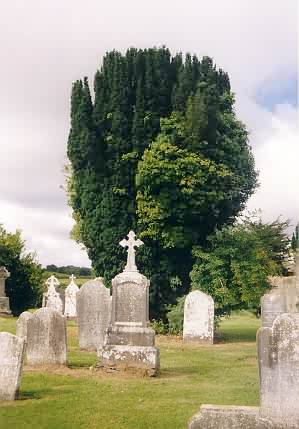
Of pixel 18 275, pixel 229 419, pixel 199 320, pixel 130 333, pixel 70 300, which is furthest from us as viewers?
pixel 18 275

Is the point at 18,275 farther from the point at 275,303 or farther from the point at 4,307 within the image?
the point at 275,303

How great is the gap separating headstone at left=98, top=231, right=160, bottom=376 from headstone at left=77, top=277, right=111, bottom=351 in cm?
315

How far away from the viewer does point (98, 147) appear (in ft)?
71.1

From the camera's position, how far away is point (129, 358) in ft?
38.0

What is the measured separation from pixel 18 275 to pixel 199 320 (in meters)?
14.8

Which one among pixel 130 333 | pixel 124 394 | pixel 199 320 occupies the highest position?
pixel 199 320

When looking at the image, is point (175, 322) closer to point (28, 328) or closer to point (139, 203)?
point (139, 203)

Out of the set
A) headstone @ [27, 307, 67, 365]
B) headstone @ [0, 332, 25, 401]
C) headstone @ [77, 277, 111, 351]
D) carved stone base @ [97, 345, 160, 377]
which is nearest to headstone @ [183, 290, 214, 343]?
headstone @ [77, 277, 111, 351]

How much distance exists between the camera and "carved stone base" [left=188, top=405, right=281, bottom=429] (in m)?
5.86

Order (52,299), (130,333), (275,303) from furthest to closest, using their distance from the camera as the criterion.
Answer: (52,299) → (275,303) → (130,333)

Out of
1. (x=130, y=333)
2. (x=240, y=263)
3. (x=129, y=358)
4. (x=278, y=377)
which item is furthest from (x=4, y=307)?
(x=278, y=377)

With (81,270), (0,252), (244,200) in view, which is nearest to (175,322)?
(244,200)

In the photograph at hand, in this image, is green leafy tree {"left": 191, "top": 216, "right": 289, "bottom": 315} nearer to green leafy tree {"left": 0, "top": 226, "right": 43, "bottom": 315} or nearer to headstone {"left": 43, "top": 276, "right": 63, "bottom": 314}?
headstone {"left": 43, "top": 276, "right": 63, "bottom": 314}

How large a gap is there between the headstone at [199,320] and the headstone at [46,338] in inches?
→ 300
